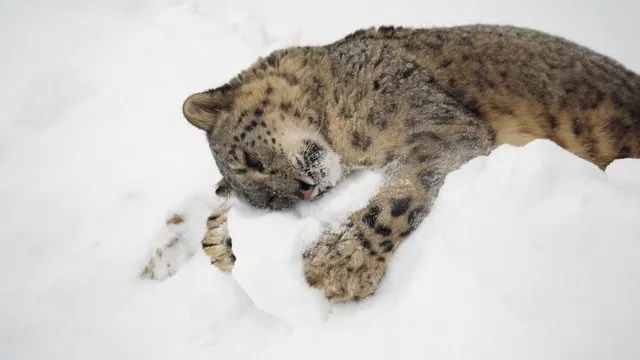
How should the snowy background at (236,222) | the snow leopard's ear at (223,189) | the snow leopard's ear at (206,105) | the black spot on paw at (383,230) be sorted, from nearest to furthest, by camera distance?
the snowy background at (236,222) → the black spot on paw at (383,230) → the snow leopard's ear at (206,105) → the snow leopard's ear at (223,189)

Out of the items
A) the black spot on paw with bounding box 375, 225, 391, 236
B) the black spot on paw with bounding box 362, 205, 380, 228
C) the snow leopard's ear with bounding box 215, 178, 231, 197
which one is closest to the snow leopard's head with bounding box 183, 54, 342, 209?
the snow leopard's ear with bounding box 215, 178, 231, 197

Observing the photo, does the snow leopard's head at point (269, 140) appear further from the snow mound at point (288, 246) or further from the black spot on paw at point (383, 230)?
the black spot on paw at point (383, 230)

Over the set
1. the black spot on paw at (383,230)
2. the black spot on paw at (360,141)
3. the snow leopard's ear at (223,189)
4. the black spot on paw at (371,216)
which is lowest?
the snow leopard's ear at (223,189)

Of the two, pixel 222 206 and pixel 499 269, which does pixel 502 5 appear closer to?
pixel 222 206

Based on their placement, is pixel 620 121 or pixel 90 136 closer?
pixel 620 121

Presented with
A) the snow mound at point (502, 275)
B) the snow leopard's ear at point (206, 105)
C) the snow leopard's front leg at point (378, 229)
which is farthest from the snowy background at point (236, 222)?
the snow leopard's ear at point (206, 105)

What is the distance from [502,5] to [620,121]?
12.8ft

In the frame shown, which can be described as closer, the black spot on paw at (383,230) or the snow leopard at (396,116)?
the black spot on paw at (383,230)

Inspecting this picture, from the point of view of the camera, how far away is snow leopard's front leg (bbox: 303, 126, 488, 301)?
3.16 m

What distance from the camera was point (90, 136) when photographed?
640cm

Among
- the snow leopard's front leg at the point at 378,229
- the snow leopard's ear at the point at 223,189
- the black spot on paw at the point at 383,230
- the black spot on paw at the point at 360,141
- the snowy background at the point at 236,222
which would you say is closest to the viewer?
the snowy background at the point at 236,222

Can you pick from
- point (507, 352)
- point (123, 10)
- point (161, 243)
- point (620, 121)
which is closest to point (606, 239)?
point (507, 352)

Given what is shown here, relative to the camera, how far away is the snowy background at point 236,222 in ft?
7.56

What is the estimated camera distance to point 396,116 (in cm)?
367
